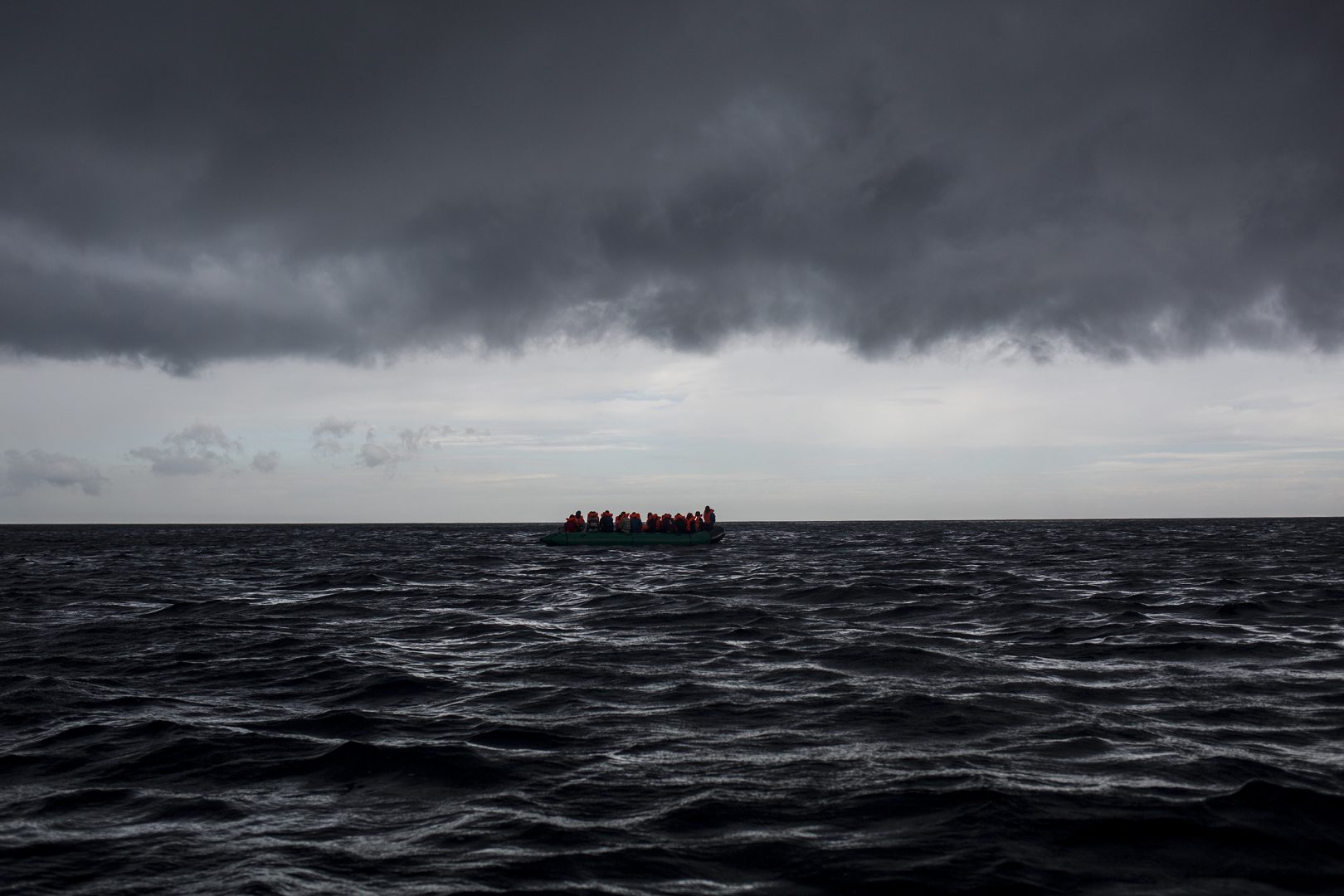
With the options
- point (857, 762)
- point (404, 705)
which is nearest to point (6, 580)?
point (404, 705)

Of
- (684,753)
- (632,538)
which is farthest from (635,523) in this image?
(684,753)

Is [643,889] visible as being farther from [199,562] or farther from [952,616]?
[199,562]

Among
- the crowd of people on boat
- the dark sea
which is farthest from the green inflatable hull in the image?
the dark sea

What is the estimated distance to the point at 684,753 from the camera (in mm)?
9430

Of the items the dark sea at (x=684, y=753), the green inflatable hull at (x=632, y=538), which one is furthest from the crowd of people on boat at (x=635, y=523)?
the dark sea at (x=684, y=753)

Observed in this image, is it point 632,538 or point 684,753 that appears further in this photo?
point 632,538

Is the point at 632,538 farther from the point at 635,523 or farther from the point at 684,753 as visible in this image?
the point at 684,753

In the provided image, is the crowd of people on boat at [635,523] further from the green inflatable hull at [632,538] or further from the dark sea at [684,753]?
the dark sea at [684,753]

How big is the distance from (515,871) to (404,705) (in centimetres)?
650

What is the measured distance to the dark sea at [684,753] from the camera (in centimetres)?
642

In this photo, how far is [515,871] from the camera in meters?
6.32

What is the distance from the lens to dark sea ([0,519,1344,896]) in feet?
21.1

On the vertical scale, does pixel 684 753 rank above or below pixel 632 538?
below

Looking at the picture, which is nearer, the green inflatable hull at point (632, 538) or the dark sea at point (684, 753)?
the dark sea at point (684, 753)
